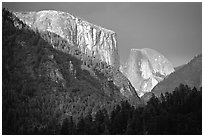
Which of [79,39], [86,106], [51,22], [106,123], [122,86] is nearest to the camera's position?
[106,123]

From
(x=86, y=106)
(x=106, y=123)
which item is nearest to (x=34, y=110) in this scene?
(x=86, y=106)

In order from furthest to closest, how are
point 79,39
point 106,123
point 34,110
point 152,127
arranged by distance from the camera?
point 79,39 → point 34,110 → point 106,123 → point 152,127

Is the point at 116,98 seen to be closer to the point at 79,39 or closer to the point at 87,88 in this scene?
the point at 87,88

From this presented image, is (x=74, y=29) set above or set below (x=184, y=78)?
above

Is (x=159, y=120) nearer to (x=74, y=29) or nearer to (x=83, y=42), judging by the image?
(x=74, y=29)

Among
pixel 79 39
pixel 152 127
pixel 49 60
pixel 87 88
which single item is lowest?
pixel 152 127

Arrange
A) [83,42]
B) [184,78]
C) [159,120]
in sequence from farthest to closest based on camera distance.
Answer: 1. [83,42]
2. [184,78]
3. [159,120]

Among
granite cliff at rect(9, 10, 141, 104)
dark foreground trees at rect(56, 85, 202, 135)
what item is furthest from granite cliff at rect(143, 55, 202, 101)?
dark foreground trees at rect(56, 85, 202, 135)

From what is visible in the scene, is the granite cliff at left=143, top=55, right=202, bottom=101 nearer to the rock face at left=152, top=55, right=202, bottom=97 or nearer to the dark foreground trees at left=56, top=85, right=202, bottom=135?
the rock face at left=152, top=55, right=202, bottom=97

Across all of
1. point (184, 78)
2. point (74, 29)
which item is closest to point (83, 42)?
point (74, 29)
